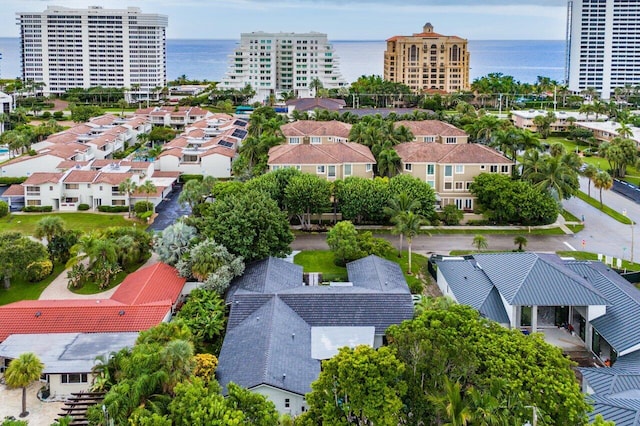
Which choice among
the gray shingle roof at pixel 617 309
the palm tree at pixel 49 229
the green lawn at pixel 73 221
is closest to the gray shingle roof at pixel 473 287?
the gray shingle roof at pixel 617 309

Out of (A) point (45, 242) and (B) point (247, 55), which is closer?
(A) point (45, 242)

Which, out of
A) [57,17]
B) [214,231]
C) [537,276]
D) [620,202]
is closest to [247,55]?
[57,17]

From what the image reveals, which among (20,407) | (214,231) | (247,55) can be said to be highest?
(247,55)

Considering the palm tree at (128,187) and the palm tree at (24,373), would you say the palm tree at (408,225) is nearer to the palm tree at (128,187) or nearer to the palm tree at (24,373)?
the palm tree at (24,373)

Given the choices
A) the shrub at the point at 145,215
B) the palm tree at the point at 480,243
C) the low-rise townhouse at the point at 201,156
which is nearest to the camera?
the palm tree at the point at 480,243

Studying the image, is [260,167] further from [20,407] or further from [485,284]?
[20,407]

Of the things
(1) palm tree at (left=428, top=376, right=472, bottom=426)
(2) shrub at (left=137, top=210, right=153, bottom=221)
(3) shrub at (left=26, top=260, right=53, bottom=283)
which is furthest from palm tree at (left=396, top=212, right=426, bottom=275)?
(1) palm tree at (left=428, top=376, right=472, bottom=426)

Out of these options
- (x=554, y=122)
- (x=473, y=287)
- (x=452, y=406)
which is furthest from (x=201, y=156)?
(x=452, y=406)
